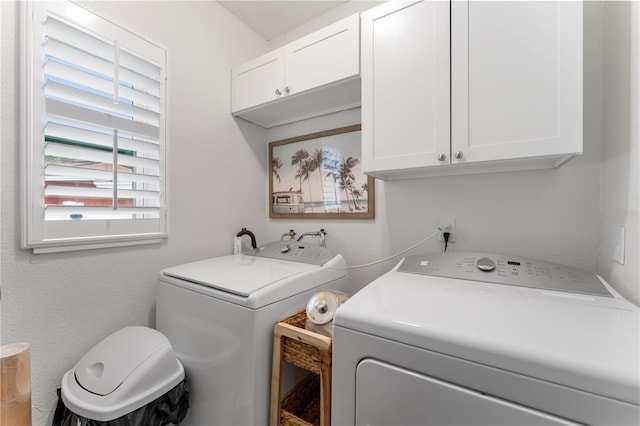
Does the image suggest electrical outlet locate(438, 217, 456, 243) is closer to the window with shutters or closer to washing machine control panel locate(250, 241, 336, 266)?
washing machine control panel locate(250, 241, 336, 266)

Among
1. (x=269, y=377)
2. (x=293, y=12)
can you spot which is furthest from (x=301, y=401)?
(x=293, y=12)

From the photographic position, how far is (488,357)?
61 centimetres

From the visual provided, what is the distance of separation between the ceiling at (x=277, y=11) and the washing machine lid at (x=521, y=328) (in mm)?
1995

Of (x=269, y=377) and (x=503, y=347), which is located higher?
(x=503, y=347)

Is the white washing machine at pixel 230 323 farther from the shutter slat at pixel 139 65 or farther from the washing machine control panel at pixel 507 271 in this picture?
the shutter slat at pixel 139 65

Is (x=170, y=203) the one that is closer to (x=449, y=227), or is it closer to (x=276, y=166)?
(x=276, y=166)

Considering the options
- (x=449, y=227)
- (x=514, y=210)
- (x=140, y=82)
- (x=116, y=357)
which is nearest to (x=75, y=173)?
(x=140, y=82)

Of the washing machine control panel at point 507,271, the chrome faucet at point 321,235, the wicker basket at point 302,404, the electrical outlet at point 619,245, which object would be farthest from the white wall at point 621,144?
the chrome faucet at point 321,235

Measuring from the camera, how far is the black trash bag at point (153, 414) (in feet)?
3.52

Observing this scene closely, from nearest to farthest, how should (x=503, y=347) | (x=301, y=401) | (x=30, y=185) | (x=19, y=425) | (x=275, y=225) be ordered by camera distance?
1. (x=503, y=347)
2. (x=19, y=425)
3. (x=30, y=185)
4. (x=301, y=401)
5. (x=275, y=225)

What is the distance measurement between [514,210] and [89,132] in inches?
85.9

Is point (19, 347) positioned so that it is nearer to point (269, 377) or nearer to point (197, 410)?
point (197, 410)

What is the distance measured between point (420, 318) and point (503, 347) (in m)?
0.19

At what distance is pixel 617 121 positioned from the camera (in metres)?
1.04
